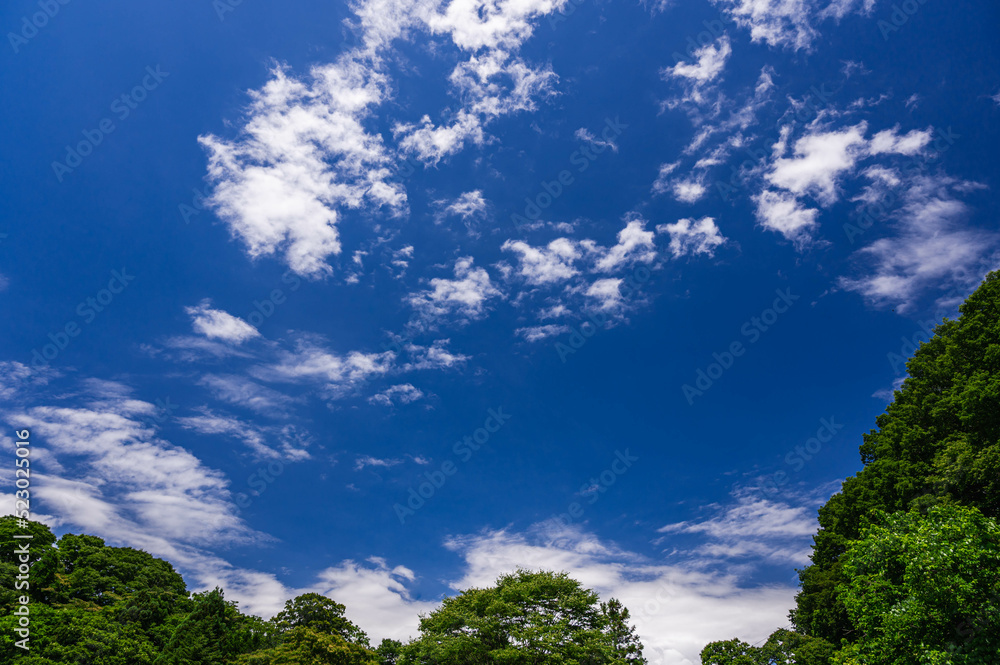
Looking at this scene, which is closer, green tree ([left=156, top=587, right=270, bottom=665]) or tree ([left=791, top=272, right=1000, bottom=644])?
tree ([left=791, top=272, right=1000, bottom=644])

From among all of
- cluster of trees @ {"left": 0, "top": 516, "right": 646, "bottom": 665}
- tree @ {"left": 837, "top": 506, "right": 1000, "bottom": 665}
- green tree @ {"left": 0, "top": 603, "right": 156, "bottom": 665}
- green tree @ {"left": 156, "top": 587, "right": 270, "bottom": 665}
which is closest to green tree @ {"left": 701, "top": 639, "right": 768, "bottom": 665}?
cluster of trees @ {"left": 0, "top": 516, "right": 646, "bottom": 665}

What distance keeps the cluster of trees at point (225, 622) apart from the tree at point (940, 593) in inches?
716

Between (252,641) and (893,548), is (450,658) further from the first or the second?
(893,548)

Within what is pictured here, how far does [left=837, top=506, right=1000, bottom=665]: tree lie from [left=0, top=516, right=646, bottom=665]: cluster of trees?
1818 cm

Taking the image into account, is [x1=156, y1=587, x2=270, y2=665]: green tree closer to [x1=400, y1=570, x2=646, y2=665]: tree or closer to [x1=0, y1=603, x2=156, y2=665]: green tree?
[x1=0, y1=603, x2=156, y2=665]: green tree

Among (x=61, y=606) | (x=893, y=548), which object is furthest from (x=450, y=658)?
(x=893, y=548)

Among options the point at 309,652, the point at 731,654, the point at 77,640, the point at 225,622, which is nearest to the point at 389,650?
the point at 225,622

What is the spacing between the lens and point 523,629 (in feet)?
104

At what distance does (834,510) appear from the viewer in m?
28.4

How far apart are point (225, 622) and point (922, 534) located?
4083cm

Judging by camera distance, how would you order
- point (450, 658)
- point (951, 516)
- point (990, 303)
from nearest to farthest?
point (951, 516) → point (990, 303) → point (450, 658)

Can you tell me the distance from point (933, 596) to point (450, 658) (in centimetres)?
2617

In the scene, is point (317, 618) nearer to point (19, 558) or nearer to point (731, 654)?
point (19, 558)

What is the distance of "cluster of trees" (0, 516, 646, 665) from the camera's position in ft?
92.0
